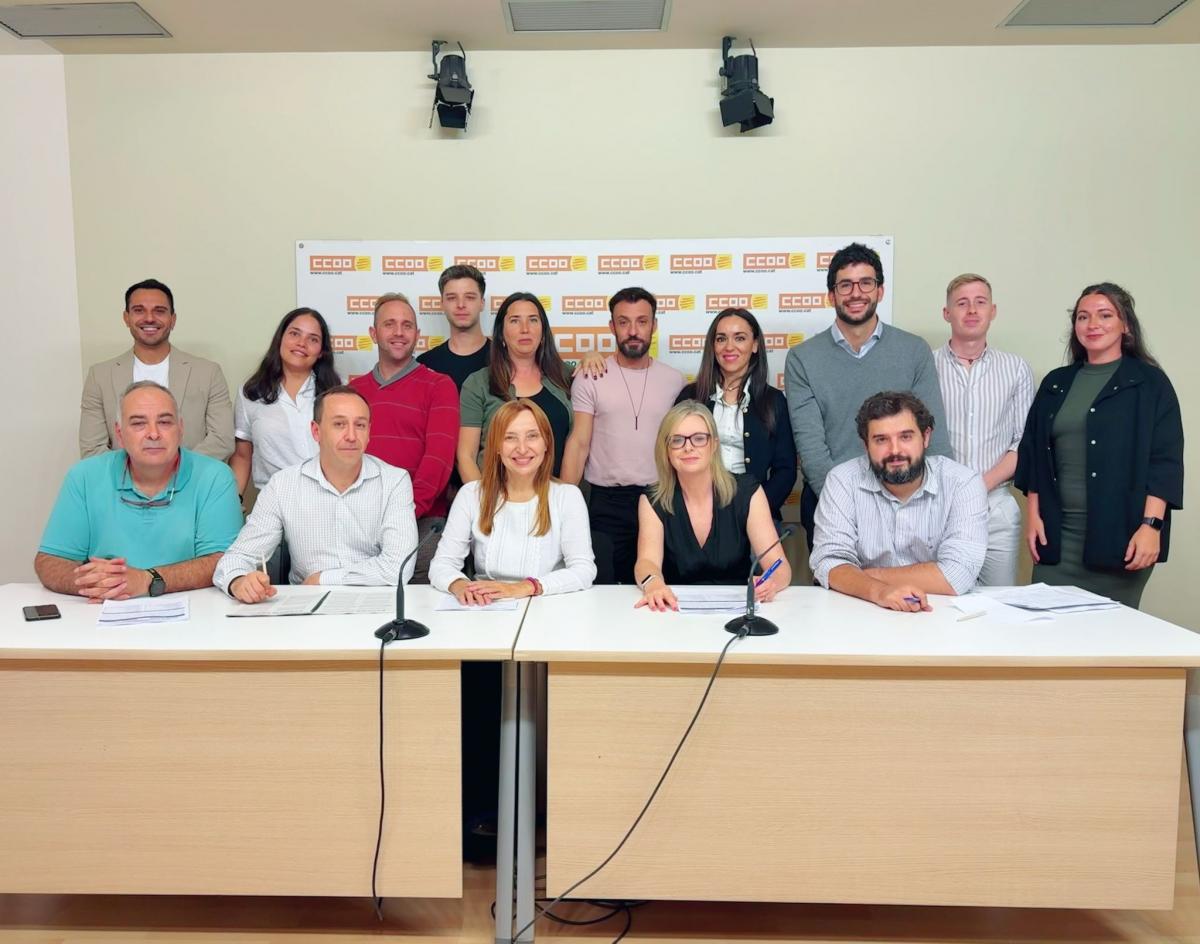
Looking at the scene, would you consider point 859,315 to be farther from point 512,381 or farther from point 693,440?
point 512,381

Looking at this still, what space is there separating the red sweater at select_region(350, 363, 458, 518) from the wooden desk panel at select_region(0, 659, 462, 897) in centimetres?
127

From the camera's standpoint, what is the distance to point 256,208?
159 inches

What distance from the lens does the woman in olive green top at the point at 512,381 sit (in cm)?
331

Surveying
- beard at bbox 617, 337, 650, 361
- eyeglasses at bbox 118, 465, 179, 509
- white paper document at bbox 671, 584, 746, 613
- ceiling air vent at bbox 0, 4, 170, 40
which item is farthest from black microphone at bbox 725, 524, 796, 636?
ceiling air vent at bbox 0, 4, 170, 40

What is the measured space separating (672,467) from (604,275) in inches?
64.7

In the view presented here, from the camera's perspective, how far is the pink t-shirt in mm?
3352

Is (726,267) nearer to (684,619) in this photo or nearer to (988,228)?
(988,228)

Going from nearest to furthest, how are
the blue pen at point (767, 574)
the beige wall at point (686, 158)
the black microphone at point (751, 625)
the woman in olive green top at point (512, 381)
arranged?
the black microphone at point (751, 625) → the blue pen at point (767, 574) → the woman in olive green top at point (512, 381) → the beige wall at point (686, 158)

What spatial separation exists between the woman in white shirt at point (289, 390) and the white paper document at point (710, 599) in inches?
70.8

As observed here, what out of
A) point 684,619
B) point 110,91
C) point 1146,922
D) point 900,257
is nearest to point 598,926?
point 684,619

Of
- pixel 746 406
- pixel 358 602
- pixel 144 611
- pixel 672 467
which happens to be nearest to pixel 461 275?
pixel 746 406

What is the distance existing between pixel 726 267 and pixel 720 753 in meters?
2.61

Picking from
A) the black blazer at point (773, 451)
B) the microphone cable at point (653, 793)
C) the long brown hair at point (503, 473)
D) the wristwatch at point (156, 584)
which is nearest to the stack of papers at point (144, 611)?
the wristwatch at point (156, 584)

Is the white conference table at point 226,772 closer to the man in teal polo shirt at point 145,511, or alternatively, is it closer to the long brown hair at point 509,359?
the man in teal polo shirt at point 145,511
